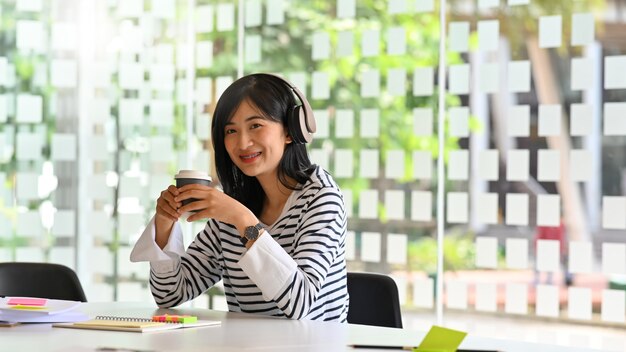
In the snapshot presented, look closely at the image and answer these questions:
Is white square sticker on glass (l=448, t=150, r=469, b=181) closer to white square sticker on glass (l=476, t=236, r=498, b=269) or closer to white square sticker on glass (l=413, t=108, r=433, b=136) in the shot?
white square sticker on glass (l=413, t=108, r=433, b=136)

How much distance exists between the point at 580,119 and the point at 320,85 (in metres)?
1.35

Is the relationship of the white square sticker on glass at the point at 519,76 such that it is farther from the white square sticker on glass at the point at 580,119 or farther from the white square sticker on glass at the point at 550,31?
the white square sticker on glass at the point at 580,119

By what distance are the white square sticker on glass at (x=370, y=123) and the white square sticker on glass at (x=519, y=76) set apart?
68 centimetres

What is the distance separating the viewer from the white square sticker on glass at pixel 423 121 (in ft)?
14.6

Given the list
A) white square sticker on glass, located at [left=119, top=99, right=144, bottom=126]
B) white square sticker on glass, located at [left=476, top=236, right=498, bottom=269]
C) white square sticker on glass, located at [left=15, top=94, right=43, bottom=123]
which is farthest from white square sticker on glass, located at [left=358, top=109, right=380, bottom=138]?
white square sticker on glass, located at [left=15, top=94, right=43, bottom=123]

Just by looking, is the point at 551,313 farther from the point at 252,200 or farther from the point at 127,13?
the point at 127,13

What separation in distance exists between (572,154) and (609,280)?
55cm

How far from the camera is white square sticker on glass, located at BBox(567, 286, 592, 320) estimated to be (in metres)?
4.05

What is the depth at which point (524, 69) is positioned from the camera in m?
4.21

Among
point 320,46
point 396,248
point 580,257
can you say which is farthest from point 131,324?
point 320,46

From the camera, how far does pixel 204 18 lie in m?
5.31

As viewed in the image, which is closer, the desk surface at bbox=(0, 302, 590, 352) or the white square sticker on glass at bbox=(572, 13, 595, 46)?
the desk surface at bbox=(0, 302, 590, 352)

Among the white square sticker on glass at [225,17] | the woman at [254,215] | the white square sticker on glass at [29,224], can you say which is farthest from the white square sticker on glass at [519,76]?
the white square sticker on glass at [29,224]

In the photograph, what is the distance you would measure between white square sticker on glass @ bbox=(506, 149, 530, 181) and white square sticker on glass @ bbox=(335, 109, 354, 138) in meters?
0.83
